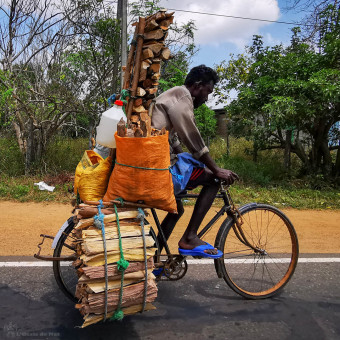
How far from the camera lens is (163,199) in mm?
2535

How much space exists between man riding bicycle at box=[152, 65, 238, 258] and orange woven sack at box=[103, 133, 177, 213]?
294mm

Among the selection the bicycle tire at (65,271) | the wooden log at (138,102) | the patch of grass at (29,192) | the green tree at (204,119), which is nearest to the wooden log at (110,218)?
the bicycle tire at (65,271)

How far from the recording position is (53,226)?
17.0ft

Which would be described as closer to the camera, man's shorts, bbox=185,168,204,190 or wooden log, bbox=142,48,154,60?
wooden log, bbox=142,48,154,60

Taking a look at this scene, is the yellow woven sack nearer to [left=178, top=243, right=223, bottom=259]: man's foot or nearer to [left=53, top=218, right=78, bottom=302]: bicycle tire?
[left=53, top=218, right=78, bottom=302]: bicycle tire

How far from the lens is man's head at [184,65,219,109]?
2947mm

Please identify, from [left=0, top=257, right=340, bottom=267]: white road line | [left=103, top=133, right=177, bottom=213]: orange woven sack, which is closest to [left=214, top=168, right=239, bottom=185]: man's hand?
[left=103, top=133, right=177, bottom=213]: orange woven sack

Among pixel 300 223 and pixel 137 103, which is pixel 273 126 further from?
pixel 137 103

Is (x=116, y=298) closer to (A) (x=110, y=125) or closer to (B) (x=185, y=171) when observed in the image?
(B) (x=185, y=171)

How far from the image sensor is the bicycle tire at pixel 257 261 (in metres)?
3.10

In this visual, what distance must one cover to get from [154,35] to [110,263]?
160 centimetres

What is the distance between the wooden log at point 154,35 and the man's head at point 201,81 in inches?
20.3

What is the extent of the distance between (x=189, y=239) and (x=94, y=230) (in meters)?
0.95

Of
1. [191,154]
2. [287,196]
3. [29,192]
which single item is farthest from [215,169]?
[287,196]
